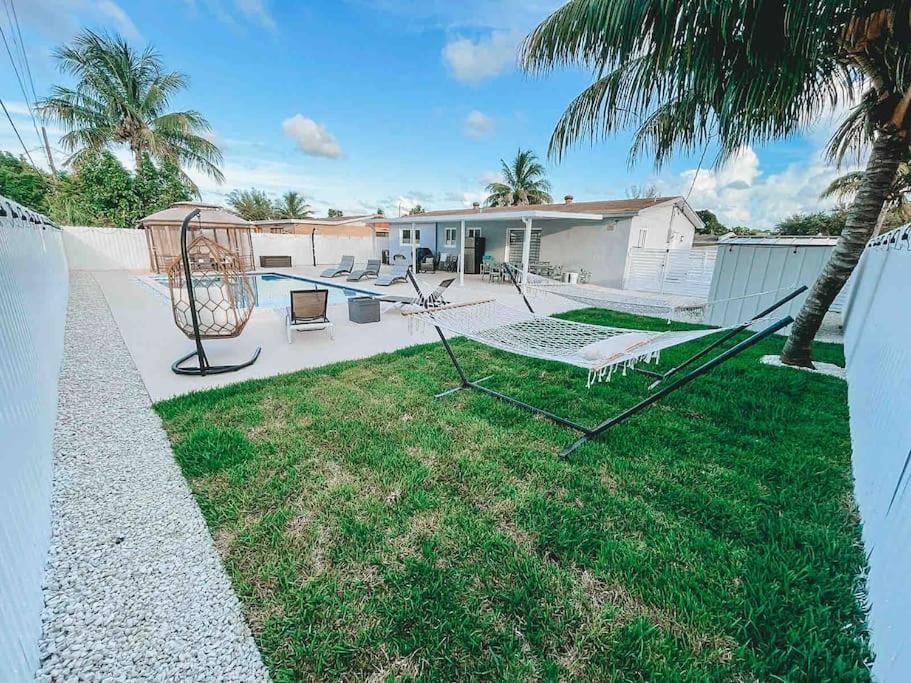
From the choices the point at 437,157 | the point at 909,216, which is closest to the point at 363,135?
the point at 437,157

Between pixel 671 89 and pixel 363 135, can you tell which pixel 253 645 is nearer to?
pixel 671 89

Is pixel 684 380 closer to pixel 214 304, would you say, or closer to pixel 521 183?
pixel 214 304

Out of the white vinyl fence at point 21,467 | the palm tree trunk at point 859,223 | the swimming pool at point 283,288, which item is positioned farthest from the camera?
the swimming pool at point 283,288

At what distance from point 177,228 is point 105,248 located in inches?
132

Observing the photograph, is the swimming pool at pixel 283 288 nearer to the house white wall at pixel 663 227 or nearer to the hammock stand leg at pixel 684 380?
the hammock stand leg at pixel 684 380

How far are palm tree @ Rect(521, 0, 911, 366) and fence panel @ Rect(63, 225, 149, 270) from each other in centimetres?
1996

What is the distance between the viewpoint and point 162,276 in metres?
15.4

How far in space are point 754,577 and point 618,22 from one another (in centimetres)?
430

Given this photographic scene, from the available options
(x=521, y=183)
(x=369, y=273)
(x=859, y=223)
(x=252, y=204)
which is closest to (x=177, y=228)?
(x=369, y=273)

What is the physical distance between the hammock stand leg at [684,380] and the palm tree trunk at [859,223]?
2.83m

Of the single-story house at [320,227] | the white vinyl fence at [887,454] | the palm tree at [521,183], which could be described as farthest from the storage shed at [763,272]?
the single-story house at [320,227]

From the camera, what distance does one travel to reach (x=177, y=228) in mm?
16656

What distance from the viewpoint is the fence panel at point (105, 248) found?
1603 centimetres

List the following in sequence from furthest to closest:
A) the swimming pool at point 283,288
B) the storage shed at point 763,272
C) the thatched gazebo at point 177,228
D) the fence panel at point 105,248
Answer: the fence panel at point 105,248, the thatched gazebo at point 177,228, the swimming pool at point 283,288, the storage shed at point 763,272
